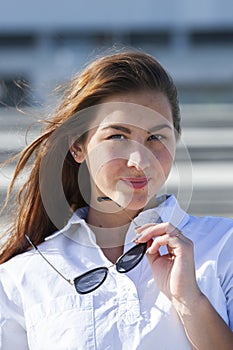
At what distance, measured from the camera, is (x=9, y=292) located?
235 centimetres

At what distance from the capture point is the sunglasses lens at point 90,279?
2.17 meters

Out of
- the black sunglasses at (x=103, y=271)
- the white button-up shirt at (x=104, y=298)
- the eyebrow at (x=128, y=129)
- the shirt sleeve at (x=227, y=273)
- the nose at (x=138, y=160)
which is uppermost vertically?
the eyebrow at (x=128, y=129)

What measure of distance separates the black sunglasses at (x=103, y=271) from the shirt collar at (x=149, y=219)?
7.7 inches

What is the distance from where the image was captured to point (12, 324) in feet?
7.63

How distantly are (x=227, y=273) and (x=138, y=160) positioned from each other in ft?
1.19

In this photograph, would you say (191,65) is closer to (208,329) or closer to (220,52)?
(220,52)

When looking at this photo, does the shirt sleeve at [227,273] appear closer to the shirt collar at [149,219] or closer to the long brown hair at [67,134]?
the shirt collar at [149,219]

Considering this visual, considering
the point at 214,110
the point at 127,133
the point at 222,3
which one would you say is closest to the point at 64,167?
the point at 127,133

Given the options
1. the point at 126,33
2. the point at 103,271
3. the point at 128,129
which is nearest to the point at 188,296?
the point at 103,271

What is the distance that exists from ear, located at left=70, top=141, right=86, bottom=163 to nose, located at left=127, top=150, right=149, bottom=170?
266 mm

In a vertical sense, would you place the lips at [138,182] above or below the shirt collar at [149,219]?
Result: above

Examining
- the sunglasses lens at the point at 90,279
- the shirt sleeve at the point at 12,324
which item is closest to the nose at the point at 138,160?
the sunglasses lens at the point at 90,279

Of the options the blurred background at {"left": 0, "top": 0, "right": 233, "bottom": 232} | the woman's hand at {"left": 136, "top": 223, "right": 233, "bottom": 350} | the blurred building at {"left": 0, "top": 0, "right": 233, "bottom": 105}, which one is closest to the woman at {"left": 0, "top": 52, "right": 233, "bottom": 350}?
the woman's hand at {"left": 136, "top": 223, "right": 233, "bottom": 350}

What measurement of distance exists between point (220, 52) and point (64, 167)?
31.5 metres
